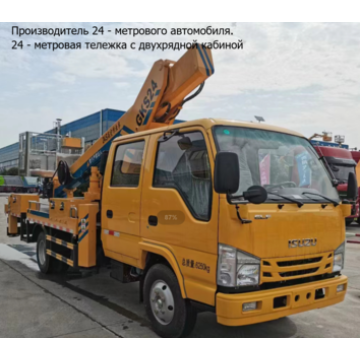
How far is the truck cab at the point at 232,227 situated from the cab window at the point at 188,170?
10 millimetres

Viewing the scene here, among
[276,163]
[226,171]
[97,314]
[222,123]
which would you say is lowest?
[97,314]

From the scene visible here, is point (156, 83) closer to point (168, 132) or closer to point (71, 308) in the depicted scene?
point (168, 132)

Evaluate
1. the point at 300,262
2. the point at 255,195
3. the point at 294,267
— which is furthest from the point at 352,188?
the point at 255,195

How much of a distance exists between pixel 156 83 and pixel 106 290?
3.22m

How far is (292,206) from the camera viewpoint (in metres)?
3.53

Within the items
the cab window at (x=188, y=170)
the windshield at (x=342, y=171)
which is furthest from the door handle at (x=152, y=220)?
the windshield at (x=342, y=171)

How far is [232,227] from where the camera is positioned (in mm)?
3193

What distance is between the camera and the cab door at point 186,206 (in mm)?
3375

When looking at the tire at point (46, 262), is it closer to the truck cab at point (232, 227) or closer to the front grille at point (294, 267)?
the truck cab at point (232, 227)

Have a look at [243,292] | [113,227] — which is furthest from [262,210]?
[113,227]

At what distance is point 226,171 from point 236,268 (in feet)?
2.75

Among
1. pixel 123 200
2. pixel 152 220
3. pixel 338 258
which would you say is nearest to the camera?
pixel 338 258

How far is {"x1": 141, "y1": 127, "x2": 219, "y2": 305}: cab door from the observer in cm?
338

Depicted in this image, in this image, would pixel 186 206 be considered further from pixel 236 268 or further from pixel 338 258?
pixel 338 258
